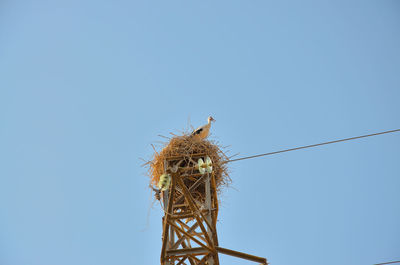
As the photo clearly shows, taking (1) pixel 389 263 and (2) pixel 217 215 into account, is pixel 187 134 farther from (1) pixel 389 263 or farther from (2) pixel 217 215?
(1) pixel 389 263

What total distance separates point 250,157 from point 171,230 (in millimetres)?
2173

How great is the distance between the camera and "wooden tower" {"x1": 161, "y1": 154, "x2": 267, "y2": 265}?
742 cm

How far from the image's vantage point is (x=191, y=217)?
28.4 feet

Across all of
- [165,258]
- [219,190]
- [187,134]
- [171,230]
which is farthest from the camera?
[187,134]

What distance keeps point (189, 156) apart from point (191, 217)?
1182mm

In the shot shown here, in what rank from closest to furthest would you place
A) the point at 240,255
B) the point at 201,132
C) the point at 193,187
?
the point at 240,255
the point at 193,187
the point at 201,132

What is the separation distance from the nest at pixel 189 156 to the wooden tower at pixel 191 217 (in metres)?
0.03

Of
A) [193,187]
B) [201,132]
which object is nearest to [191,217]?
[193,187]

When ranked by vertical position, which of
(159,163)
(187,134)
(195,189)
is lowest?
(195,189)

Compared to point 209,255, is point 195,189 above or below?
above

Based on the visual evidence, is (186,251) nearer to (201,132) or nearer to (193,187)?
(193,187)

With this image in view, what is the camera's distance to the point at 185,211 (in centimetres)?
888

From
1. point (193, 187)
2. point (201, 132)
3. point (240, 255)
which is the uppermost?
point (201, 132)

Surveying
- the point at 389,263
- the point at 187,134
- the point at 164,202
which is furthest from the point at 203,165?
the point at 389,263
